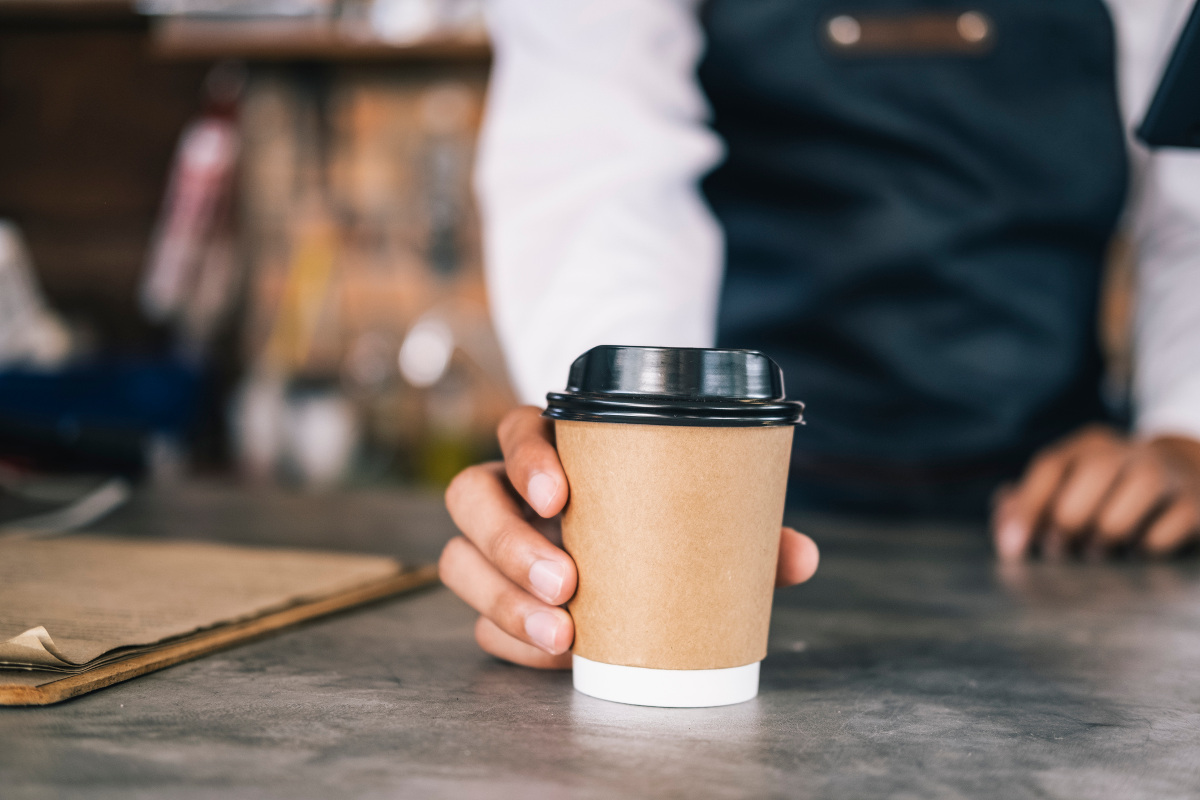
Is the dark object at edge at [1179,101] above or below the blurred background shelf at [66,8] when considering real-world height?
below

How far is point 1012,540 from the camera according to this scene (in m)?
1.00

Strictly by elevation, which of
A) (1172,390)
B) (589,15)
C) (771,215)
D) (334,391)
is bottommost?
(334,391)

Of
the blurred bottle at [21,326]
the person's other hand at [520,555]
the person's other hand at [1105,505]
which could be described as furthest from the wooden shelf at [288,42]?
the person's other hand at [520,555]

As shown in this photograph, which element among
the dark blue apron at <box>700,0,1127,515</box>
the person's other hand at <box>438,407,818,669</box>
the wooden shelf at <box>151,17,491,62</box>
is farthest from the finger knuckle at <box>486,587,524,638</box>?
the wooden shelf at <box>151,17,491,62</box>

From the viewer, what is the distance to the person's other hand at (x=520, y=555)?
1.61ft

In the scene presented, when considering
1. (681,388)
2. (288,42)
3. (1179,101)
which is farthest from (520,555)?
(288,42)

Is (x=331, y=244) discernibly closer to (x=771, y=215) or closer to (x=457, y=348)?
(x=457, y=348)

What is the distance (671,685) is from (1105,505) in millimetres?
724

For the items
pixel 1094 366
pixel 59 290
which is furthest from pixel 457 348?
pixel 1094 366

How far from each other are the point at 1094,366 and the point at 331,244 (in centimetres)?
206

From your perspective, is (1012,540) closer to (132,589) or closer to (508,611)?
(508,611)

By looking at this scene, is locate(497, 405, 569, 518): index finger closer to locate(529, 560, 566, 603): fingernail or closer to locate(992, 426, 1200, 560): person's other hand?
locate(529, 560, 566, 603): fingernail

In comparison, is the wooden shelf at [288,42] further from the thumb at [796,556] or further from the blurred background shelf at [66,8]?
the thumb at [796,556]

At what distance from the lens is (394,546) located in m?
0.98
